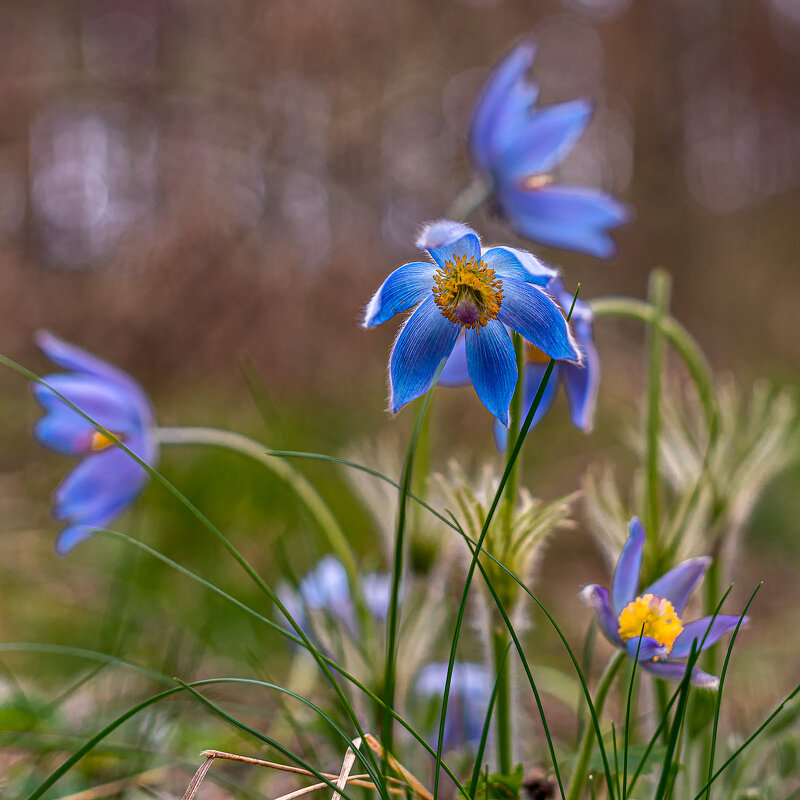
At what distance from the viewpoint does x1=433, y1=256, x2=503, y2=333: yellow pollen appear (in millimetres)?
777

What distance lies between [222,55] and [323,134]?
3.34ft

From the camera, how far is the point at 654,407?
996 millimetres

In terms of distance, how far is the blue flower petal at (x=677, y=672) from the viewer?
0.74 m

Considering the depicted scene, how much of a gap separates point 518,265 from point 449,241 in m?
0.09

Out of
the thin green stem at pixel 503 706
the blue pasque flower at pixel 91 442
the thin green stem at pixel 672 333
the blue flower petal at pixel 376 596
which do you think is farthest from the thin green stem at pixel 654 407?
the blue pasque flower at pixel 91 442

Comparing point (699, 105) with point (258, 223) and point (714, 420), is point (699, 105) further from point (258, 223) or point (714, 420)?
point (714, 420)

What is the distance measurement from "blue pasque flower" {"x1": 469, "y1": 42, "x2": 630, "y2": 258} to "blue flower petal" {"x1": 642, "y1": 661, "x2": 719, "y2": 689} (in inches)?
24.5

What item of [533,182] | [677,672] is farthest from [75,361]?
[677,672]

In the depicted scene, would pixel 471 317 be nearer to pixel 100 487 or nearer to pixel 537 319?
pixel 537 319

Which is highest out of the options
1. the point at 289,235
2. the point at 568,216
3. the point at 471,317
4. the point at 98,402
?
the point at 289,235

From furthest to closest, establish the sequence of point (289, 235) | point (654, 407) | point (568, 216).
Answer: point (289, 235), point (568, 216), point (654, 407)

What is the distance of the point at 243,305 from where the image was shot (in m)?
4.16

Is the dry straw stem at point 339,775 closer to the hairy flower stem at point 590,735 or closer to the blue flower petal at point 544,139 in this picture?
the hairy flower stem at point 590,735

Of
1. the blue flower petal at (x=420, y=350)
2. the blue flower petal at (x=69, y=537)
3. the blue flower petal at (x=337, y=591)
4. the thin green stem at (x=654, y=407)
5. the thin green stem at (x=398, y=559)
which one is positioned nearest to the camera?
the thin green stem at (x=398, y=559)
